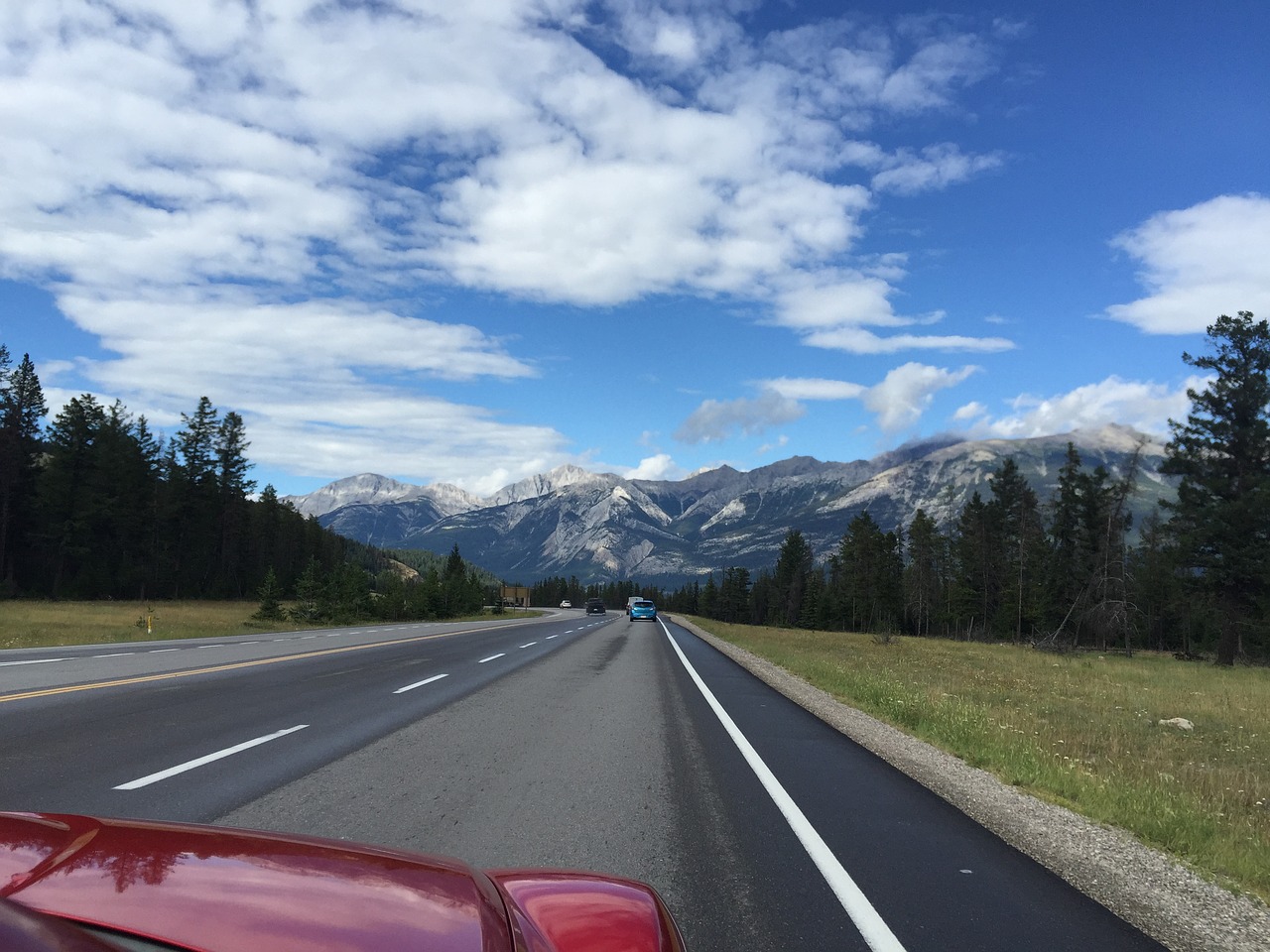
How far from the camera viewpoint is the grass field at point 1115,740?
6613mm

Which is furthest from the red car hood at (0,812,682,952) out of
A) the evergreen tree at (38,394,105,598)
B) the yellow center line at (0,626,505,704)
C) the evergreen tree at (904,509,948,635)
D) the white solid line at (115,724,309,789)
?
the evergreen tree at (904,509,948,635)

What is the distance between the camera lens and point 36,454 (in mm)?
73938

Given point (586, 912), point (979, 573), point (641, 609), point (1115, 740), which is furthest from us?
point (979, 573)

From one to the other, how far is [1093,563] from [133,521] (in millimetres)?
89201

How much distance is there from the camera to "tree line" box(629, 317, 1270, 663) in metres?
39.1

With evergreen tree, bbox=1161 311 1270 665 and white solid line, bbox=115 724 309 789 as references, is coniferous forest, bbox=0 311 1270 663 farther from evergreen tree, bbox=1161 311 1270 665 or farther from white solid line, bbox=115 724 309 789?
white solid line, bbox=115 724 309 789

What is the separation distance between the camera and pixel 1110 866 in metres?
5.46

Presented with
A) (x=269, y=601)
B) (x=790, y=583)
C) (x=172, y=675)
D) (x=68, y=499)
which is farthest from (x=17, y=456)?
(x=790, y=583)

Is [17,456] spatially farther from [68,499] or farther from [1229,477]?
[1229,477]

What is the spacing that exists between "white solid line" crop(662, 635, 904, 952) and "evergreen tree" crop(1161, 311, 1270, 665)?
132 feet

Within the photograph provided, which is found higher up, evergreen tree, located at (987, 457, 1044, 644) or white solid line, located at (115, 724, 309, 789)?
evergreen tree, located at (987, 457, 1044, 644)

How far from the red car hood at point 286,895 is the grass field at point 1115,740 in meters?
5.22

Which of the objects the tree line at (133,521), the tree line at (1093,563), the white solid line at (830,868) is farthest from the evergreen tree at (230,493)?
the white solid line at (830,868)

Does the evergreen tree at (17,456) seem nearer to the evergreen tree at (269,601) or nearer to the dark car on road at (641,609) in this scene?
the evergreen tree at (269,601)
